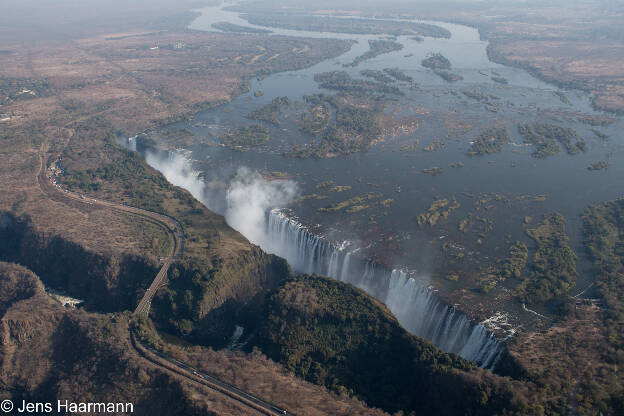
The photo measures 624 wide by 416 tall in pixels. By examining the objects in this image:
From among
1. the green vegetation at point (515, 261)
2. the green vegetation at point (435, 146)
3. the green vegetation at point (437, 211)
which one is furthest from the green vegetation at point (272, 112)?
the green vegetation at point (515, 261)

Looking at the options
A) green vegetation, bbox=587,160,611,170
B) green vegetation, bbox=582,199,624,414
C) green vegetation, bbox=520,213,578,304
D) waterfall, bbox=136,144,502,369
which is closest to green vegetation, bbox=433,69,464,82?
green vegetation, bbox=587,160,611,170

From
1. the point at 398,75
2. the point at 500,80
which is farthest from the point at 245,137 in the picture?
the point at 500,80

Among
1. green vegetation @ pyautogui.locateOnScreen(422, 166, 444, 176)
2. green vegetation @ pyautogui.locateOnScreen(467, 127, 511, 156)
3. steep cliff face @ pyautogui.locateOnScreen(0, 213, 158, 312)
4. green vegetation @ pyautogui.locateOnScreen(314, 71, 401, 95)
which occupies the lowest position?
steep cliff face @ pyautogui.locateOnScreen(0, 213, 158, 312)

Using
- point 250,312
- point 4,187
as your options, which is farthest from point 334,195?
point 4,187

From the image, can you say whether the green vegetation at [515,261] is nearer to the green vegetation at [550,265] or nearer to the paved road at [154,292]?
the green vegetation at [550,265]

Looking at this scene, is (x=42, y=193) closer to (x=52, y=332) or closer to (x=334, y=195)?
(x=52, y=332)

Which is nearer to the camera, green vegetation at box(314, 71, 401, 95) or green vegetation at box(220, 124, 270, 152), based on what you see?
green vegetation at box(220, 124, 270, 152)

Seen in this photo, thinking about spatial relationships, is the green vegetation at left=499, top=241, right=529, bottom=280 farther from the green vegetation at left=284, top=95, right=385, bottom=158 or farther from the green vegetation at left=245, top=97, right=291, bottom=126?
the green vegetation at left=245, top=97, right=291, bottom=126
